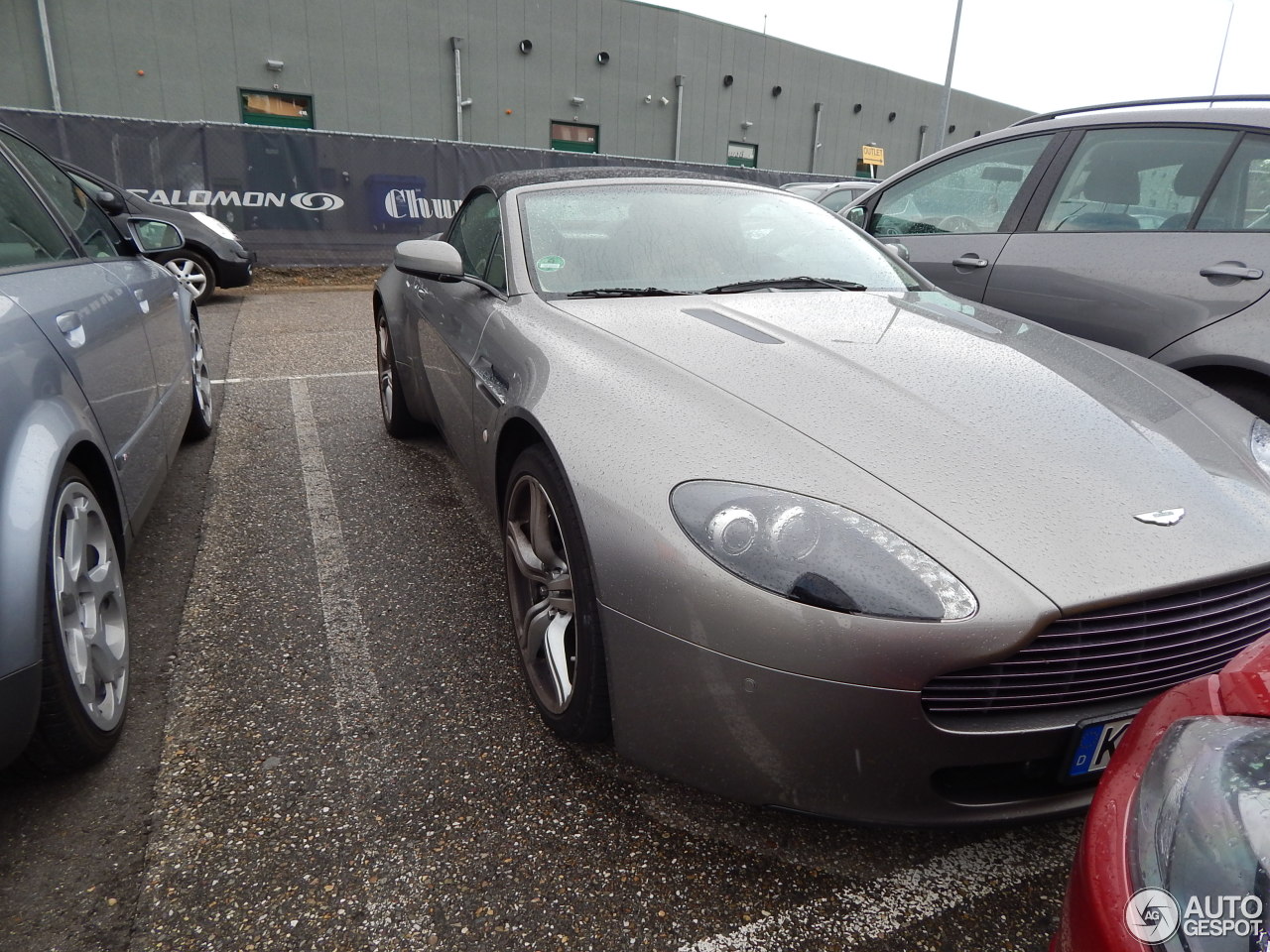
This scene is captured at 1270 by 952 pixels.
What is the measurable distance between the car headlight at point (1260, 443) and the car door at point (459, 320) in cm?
209

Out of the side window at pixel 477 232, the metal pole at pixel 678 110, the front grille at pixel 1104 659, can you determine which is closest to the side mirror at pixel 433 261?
the side window at pixel 477 232

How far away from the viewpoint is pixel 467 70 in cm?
1708

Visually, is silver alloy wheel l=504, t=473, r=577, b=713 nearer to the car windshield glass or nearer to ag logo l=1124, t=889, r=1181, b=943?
the car windshield glass

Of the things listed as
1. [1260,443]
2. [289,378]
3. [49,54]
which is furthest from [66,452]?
[49,54]

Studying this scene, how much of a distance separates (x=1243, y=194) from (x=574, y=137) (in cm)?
1805

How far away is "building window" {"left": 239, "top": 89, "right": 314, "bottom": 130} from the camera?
15.2 m

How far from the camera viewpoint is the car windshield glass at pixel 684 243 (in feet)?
8.75

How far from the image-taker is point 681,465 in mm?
1619

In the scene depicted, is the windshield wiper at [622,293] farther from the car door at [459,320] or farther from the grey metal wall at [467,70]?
the grey metal wall at [467,70]

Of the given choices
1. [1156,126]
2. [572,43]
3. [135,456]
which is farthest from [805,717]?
[572,43]

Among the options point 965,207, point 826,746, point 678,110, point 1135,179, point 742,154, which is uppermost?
point 678,110

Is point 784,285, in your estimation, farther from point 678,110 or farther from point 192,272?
point 678,110

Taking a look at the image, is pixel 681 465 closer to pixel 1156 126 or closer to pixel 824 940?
pixel 824 940

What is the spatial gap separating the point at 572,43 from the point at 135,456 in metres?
18.5
